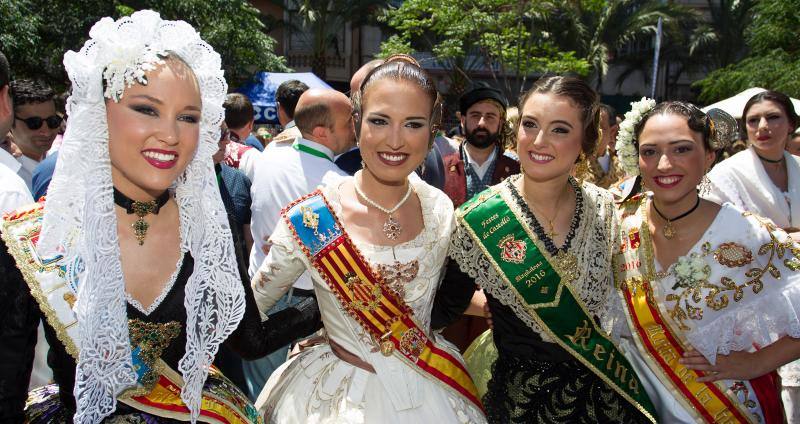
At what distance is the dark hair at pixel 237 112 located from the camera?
6.12 metres

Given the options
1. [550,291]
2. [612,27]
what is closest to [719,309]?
[550,291]

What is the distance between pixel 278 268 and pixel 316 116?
169cm

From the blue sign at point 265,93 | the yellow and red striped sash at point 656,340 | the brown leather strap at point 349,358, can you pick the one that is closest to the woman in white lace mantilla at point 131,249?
the brown leather strap at point 349,358

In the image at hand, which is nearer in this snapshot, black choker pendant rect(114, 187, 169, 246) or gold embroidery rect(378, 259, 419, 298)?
black choker pendant rect(114, 187, 169, 246)

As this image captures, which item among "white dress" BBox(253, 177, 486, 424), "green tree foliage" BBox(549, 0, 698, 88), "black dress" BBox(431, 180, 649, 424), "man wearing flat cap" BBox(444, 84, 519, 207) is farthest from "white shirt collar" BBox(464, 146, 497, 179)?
"green tree foliage" BBox(549, 0, 698, 88)

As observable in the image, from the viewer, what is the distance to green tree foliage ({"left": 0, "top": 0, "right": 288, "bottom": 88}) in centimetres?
1201

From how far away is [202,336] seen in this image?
205 cm

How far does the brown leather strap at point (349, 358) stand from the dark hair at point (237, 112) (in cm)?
395

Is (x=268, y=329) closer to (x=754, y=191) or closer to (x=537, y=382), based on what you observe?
(x=537, y=382)

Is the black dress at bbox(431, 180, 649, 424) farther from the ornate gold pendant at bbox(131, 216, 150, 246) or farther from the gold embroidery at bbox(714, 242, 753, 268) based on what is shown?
the ornate gold pendant at bbox(131, 216, 150, 246)

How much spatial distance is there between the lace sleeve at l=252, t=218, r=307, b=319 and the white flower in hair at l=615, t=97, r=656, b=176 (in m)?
1.49

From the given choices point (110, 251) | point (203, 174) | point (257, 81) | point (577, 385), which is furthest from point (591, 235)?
point (257, 81)

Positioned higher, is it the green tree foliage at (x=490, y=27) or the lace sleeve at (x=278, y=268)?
the green tree foliage at (x=490, y=27)

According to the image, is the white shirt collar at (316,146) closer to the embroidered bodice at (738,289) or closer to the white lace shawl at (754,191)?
the embroidered bodice at (738,289)
